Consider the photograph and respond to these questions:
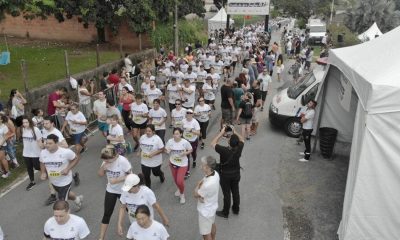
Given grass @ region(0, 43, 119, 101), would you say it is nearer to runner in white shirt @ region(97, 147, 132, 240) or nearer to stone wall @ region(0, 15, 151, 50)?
stone wall @ region(0, 15, 151, 50)

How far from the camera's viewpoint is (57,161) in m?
6.31

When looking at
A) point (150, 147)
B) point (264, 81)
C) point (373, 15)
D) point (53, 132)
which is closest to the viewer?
point (150, 147)

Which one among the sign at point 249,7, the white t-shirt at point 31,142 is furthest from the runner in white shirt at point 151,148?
the sign at point 249,7

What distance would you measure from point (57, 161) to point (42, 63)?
44.4ft

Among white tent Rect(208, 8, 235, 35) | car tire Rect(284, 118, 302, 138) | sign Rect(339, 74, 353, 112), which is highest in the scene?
white tent Rect(208, 8, 235, 35)

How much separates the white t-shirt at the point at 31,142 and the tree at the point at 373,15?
138ft

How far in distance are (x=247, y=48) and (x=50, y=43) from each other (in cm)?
1218

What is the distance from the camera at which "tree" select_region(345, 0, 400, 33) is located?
138 ft

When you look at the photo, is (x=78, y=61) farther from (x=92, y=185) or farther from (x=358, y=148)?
(x=358, y=148)

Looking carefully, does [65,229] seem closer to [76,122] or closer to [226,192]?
[226,192]

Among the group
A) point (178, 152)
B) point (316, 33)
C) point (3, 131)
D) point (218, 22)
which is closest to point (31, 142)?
point (3, 131)

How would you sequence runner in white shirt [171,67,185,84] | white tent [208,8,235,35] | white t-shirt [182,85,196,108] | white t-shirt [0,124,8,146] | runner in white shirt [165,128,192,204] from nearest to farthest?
runner in white shirt [165,128,192,204] → white t-shirt [0,124,8,146] → white t-shirt [182,85,196,108] → runner in white shirt [171,67,185,84] → white tent [208,8,235,35]

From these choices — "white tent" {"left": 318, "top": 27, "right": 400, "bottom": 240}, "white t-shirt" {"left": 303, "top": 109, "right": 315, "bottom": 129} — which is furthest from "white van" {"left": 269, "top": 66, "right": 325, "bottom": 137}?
"white tent" {"left": 318, "top": 27, "right": 400, "bottom": 240}

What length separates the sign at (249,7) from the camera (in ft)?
93.5
